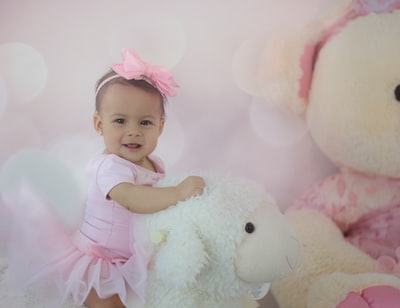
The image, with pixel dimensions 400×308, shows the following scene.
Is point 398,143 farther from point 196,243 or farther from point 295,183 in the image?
point 196,243

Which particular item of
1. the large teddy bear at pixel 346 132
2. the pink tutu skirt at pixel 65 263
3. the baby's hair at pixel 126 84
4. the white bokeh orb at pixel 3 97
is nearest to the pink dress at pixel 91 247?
the pink tutu skirt at pixel 65 263

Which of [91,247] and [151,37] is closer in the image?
[91,247]

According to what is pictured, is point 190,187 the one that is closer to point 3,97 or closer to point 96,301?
point 96,301

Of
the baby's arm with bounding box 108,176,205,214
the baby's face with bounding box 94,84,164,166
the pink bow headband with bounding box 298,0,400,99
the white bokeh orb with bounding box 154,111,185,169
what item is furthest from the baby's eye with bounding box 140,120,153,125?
the pink bow headband with bounding box 298,0,400,99

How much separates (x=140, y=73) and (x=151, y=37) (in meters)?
0.27

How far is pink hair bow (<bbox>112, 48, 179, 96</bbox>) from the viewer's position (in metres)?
0.82

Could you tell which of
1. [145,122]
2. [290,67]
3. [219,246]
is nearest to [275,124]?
[290,67]

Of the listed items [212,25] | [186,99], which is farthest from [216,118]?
[212,25]

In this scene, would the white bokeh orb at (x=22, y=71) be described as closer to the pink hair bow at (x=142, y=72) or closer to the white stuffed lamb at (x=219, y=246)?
the pink hair bow at (x=142, y=72)

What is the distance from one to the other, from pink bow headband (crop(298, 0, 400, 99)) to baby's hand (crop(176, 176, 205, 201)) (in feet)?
1.46

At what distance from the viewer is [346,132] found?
3.32 feet

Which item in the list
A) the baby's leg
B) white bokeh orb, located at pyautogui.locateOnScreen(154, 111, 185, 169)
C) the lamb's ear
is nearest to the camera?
the lamb's ear

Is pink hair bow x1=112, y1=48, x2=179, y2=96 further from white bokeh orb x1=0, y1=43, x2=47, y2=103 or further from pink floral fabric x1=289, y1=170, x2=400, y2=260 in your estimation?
pink floral fabric x1=289, y1=170, x2=400, y2=260

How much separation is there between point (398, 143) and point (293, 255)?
0.39 metres
